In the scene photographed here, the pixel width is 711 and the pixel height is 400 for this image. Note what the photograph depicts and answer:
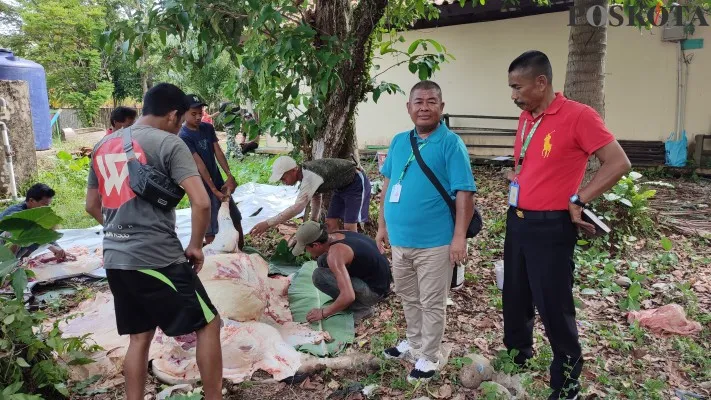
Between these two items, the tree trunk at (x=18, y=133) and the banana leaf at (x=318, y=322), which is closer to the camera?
the banana leaf at (x=318, y=322)

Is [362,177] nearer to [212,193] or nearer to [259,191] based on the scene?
[212,193]

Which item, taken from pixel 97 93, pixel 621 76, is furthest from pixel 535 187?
pixel 97 93

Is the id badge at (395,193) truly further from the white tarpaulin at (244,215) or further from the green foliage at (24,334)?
the white tarpaulin at (244,215)

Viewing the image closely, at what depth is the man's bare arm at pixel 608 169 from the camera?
2.32 metres

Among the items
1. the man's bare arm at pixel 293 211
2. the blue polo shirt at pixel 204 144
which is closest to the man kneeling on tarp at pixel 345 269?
the man's bare arm at pixel 293 211

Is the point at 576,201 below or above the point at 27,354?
above

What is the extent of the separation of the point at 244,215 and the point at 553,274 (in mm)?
4634

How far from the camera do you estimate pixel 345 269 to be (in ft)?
11.7

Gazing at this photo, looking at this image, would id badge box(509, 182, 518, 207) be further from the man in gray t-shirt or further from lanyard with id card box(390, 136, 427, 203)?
the man in gray t-shirt

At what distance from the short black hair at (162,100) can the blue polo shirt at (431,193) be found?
1252 mm

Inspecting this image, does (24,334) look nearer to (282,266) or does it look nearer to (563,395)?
(282,266)

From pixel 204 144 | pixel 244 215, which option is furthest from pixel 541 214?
pixel 244 215

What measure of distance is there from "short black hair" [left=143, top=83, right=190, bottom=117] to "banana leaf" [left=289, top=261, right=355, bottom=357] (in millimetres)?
1753

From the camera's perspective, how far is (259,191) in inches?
288
